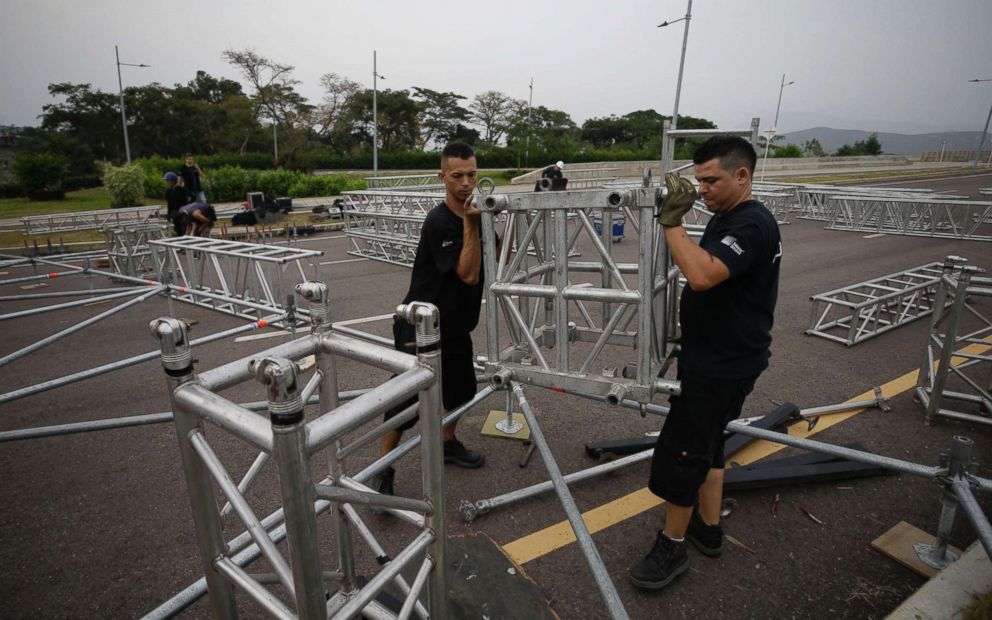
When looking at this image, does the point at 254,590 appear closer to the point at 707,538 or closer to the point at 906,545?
the point at 707,538

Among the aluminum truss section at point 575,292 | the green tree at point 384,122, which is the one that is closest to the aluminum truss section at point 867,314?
the aluminum truss section at point 575,292

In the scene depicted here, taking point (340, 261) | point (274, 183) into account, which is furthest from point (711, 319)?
point (274, 183)

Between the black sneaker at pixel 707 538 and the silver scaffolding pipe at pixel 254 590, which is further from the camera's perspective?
the black sneaker at pixel 707 538

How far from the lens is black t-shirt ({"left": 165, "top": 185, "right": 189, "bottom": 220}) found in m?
11.7

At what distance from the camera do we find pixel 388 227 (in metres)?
13.9

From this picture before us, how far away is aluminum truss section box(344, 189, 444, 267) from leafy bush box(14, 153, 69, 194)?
2395cm

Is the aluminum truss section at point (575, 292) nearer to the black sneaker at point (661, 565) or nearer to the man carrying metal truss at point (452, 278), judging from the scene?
the man carrying metal truss at point (452, 278)

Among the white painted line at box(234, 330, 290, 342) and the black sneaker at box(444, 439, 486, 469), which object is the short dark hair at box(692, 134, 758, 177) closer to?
the black sneaker at box(444, 439, 486, 469)

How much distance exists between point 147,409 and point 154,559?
8.05ft

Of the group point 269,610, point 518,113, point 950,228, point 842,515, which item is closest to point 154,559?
point 269,610

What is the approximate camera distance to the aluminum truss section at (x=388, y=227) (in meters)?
11.6

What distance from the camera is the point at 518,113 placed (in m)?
68.9

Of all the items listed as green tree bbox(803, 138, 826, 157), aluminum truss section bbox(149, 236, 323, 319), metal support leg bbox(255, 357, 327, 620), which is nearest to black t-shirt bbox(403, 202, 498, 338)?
metal support leg bbox(255, 357, 327, 620)

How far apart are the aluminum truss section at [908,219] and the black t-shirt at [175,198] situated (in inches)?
744
